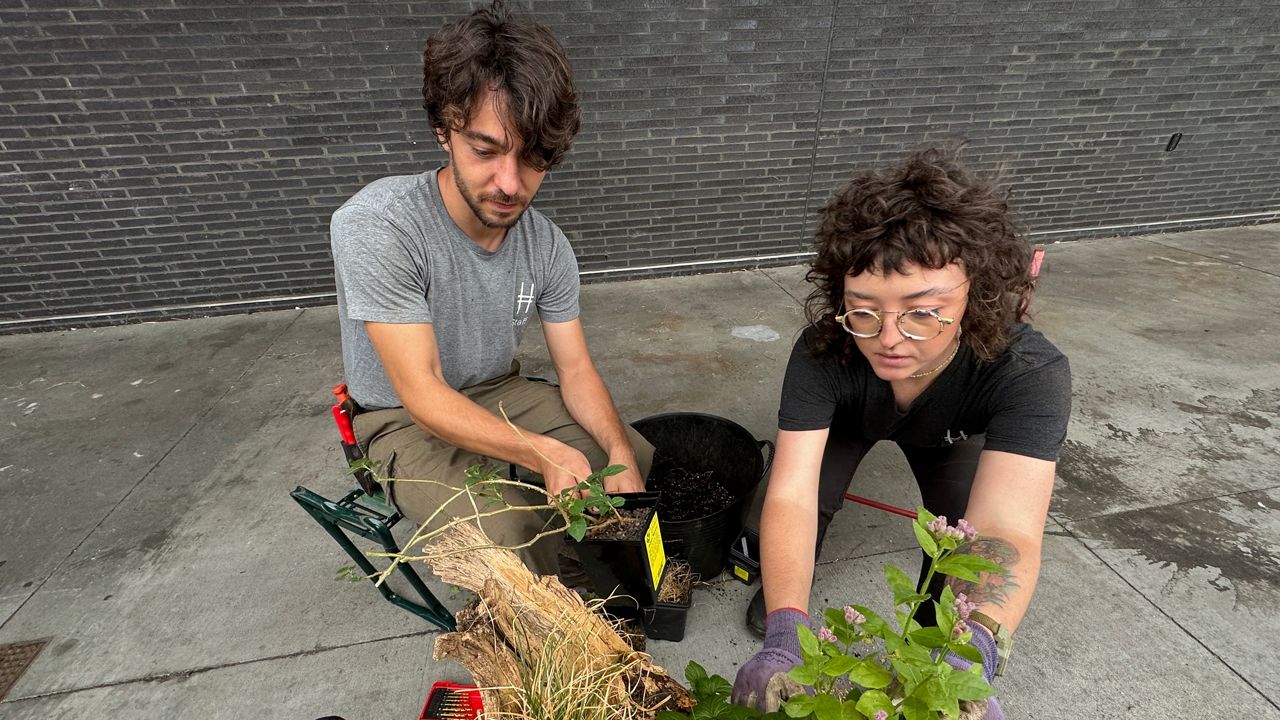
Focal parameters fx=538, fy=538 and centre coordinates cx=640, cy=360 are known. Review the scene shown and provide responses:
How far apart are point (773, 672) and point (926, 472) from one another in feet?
3.25

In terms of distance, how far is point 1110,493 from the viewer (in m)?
2.17

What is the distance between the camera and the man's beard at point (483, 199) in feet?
4.66

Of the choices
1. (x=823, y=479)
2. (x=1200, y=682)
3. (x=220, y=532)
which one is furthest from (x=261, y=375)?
(x=1200, y=682)

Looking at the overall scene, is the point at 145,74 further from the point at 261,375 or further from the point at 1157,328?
the point at 1157,328

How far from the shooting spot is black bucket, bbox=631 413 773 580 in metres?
1.62

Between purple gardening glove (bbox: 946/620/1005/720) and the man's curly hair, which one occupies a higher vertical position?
the man's curly hair

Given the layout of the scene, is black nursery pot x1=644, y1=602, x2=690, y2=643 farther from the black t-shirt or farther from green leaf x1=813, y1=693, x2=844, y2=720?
green leaf x1=813, y1=693, x2=844, y2=720

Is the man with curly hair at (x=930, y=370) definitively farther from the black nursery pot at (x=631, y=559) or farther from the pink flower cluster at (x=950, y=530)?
the pink flower cluster at (x=950, y=530)

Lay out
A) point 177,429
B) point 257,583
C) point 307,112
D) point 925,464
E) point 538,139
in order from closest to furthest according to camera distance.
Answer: point 538,139 < point 925,464 < point 257,583 < point 177,429 < point 307,112

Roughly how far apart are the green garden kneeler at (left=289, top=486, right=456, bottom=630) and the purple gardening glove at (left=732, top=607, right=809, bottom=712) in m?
0.83

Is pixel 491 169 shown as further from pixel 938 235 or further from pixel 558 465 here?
pixel 938 235

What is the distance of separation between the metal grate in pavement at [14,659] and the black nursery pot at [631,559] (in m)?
1.91

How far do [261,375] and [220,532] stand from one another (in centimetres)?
136

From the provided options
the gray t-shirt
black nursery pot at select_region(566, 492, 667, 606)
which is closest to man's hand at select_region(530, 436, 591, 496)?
black nursery pot at select_region(566, 492, 667, 606)
